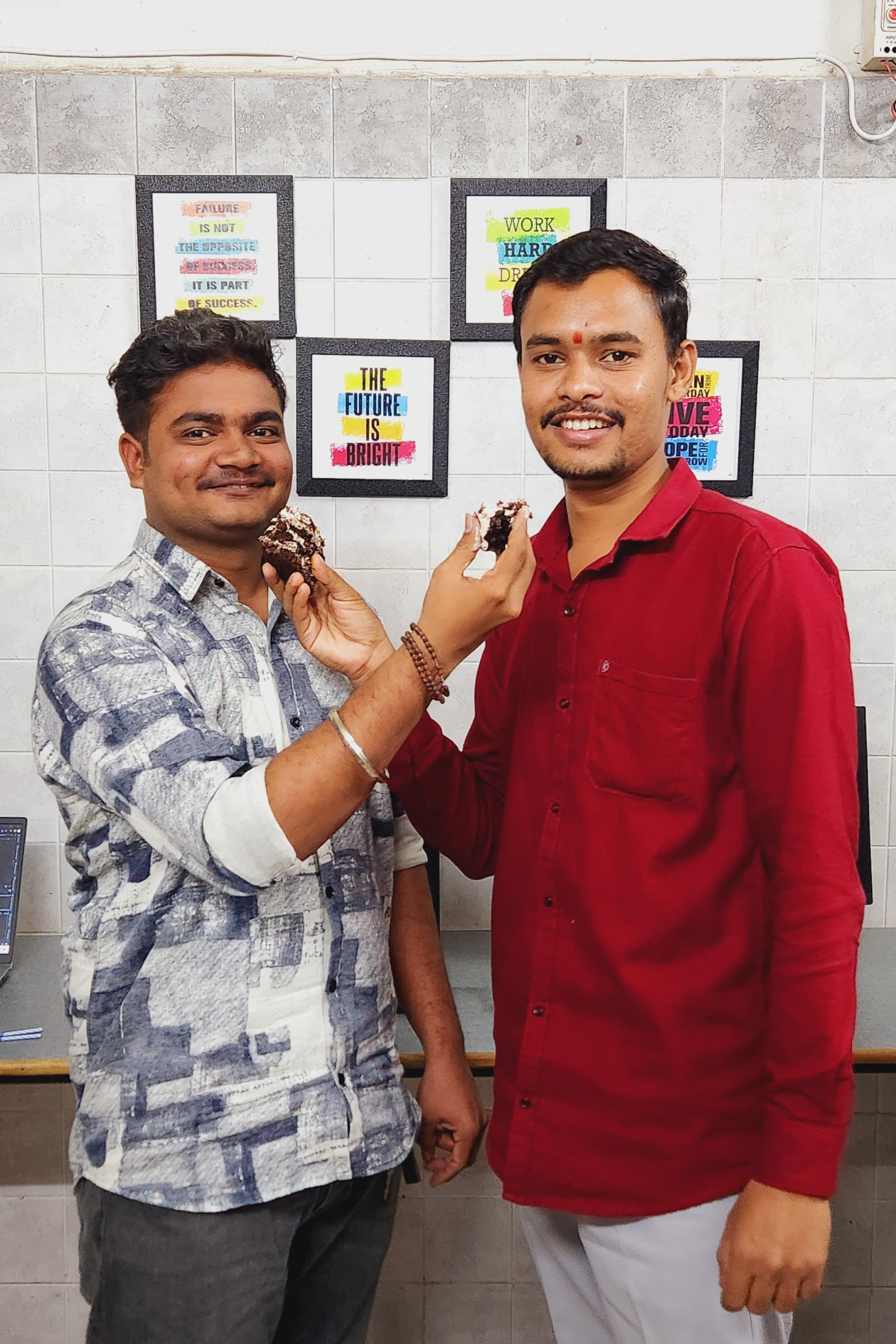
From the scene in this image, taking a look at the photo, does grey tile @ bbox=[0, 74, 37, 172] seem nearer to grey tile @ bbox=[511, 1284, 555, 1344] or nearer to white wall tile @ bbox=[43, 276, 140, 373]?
white wall tile @ bbox=[43, 276, 140, 373]

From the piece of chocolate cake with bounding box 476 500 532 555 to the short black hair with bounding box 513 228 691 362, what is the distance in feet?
0.92

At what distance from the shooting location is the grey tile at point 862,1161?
2.39m

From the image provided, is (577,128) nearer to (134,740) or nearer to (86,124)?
(86,124)

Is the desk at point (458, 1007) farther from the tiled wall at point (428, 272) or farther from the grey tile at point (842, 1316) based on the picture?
the grey tile at point (842, 1316)

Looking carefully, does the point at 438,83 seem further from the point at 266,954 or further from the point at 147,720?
the point at 266,954

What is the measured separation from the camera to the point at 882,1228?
2398 mm

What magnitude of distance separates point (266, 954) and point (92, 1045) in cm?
24

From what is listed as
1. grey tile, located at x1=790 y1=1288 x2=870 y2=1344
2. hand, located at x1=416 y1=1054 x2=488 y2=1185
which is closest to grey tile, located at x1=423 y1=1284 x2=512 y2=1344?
grey tile, located at x1=790 y1=1288 x2=870 y2=1344

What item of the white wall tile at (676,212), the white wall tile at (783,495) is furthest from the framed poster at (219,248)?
the white wall tile at (783,495)

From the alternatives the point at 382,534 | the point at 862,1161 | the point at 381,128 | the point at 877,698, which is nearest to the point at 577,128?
the point at 381,128

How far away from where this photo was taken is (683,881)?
128cm

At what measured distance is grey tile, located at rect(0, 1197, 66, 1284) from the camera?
239 cm

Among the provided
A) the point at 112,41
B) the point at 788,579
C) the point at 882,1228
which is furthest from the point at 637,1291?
the point at 112,41

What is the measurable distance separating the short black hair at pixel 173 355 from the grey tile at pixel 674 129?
107 cm
